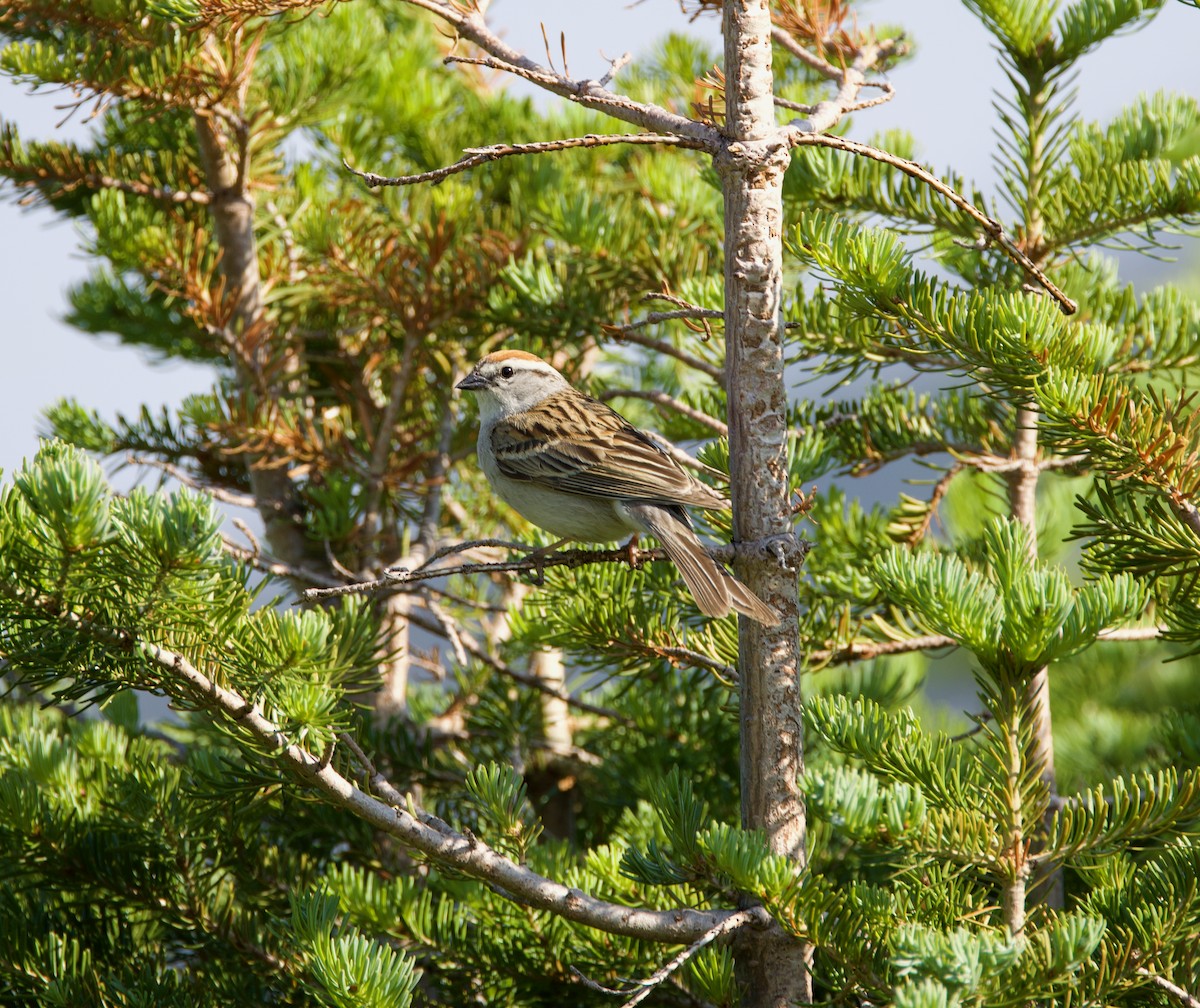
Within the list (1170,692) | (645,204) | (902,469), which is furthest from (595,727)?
(1170,692)

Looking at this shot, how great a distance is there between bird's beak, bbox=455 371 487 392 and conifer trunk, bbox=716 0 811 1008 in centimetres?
143

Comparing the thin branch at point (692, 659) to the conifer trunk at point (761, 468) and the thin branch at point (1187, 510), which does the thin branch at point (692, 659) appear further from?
the thin branch at point (1187, 510)

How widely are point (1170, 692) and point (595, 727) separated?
2290 mm

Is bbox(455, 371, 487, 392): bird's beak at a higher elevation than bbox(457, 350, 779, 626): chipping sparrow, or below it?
higher

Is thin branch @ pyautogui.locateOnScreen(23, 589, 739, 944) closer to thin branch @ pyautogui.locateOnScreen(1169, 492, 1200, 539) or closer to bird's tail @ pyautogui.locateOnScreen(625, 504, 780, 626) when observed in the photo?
bird's tail @ pyautogui.locateOnScreen(625, 504, 780, 626)

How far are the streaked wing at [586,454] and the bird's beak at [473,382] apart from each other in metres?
0.13

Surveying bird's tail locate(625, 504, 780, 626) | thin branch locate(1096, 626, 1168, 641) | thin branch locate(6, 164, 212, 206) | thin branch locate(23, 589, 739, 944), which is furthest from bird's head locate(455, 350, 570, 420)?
thin branch locate(1096, 626, 1168, 641)

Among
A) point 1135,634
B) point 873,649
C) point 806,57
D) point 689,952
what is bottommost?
point 689,952

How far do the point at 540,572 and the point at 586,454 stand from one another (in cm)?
91

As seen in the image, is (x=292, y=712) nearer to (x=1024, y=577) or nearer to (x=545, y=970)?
(x=545, y=970)

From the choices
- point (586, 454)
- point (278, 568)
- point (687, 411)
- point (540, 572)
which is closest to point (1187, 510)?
point (687, 411)

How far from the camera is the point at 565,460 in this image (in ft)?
11.0

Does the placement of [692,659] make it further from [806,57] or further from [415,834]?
[806,57]

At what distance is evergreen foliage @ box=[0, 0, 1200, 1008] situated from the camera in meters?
1.84
